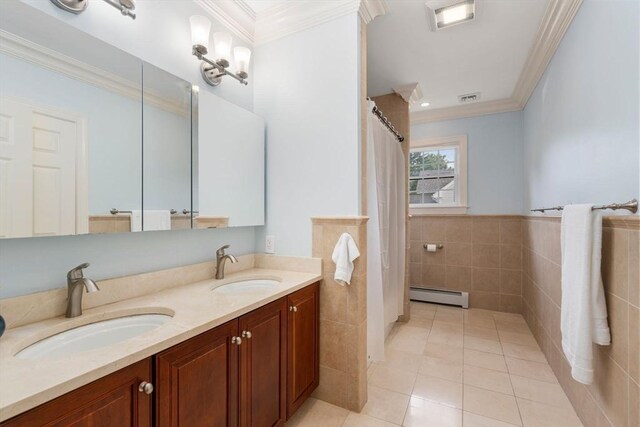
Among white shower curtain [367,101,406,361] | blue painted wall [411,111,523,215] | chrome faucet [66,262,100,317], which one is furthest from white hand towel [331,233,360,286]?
blue painted wall [411,111,523,215]

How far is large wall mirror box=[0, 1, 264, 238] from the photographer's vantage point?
38.8 inches

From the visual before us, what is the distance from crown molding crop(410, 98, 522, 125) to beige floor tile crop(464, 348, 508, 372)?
9.33 feet

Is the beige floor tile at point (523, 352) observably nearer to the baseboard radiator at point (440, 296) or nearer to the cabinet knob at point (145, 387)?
the baseboard radiator at point (440, 296)

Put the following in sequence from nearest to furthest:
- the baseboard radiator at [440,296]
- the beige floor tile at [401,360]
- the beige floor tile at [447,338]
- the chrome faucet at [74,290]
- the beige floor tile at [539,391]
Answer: the chrome faucet at [74,290], the beige floor tile at [539,391], the beige floor tile at [401,360], the beige floor tile at [447,338], the baseboard radiator at [440,296]

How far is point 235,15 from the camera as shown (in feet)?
6.25

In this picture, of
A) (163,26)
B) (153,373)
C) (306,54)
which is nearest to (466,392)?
(153,373)

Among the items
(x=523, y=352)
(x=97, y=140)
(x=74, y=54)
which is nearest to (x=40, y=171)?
(x=97, y=140)

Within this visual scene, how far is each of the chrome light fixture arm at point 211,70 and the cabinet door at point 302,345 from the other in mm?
1397

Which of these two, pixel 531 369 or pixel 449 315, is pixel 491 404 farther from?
pixel 449 315

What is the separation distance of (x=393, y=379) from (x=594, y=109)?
2136mm

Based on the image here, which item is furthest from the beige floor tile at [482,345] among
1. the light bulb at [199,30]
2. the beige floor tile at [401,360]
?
the light bulb at [199,30]

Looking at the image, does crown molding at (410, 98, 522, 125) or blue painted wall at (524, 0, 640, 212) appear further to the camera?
crown molding at (410, 98, 522, 125)

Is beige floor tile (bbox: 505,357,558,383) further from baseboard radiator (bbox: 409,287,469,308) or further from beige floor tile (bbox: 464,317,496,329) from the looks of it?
baseboard radiator (bbox: 409,287,469,308)

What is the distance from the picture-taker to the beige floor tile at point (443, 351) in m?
2.44
